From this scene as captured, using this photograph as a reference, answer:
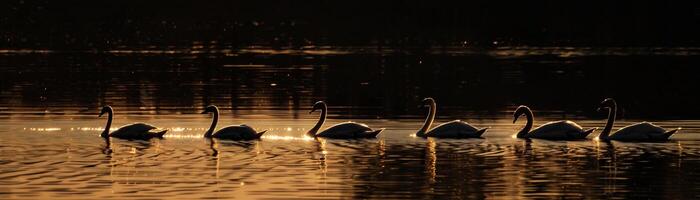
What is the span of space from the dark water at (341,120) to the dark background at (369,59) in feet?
0.53

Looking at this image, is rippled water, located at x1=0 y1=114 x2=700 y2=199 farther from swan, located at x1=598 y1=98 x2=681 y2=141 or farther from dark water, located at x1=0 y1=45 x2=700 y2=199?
swan, located at x1=598 y1=98 x2=681 y2=141

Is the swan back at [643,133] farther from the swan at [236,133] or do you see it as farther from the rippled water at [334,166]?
the swan at [236,133]

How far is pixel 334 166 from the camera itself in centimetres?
2414

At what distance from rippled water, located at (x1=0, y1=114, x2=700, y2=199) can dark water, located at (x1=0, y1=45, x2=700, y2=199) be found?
3 centimetres

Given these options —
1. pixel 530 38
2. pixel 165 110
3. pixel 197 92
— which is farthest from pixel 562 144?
pixel 530 38

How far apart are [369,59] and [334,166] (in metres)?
41.3

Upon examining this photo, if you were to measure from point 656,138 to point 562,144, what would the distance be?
158 cm

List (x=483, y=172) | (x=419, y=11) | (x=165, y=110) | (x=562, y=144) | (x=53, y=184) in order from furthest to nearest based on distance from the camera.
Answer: (x=419, y=11) < (x=165, y=110) < (x=562, y=144) < (x=483, y=172) < (x=53, y=184)

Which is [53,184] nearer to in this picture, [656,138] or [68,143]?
[68,143]

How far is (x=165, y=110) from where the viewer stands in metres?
36.3

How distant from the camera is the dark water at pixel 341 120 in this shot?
21844 millimetres

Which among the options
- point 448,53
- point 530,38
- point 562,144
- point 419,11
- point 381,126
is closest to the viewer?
point 562,144

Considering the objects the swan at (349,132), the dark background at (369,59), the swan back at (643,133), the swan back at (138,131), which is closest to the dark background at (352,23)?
the dark background at (369,59)

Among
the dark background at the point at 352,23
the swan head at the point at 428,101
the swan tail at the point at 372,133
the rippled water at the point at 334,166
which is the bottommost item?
the rippled water at the point at 334,166
